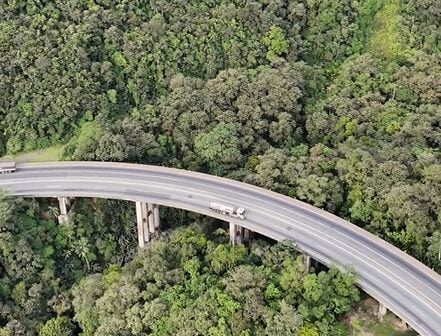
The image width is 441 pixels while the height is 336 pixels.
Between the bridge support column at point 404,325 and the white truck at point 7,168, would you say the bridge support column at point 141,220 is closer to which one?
the white truck at point 7,168

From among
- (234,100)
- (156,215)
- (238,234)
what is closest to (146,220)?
A: (156,215)

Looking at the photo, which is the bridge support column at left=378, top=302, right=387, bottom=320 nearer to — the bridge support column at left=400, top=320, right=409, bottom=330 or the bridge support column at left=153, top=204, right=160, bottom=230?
the bridge support column at left=400, top=320, right=409, bottom=330

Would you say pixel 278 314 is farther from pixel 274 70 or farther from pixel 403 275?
pixel 274 70

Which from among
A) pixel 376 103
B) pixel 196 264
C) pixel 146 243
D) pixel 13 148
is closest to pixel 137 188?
pixel 146 243

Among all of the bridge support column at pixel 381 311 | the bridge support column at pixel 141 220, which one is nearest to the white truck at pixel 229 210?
the bridge support column at pixel 141 220

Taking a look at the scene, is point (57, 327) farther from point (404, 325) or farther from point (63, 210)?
point (404, 325)
